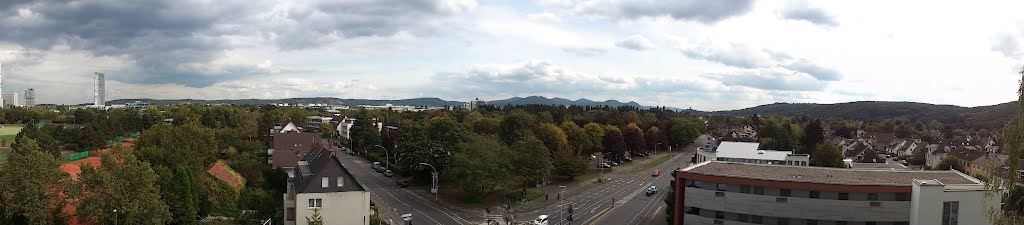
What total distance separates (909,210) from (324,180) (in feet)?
121

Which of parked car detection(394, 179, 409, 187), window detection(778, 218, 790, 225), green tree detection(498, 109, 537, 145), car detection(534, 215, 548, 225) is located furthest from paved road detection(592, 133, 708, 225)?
parked car detection(394, 179, 409, 187)

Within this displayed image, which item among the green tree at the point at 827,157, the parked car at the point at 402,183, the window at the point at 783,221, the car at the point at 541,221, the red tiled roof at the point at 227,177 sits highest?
the green tree at the point at 827,157

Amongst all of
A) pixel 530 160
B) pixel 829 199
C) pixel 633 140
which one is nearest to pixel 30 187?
pixel 530 160

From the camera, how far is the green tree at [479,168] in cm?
5597

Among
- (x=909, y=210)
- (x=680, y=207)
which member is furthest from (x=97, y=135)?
(x=909, y=210)

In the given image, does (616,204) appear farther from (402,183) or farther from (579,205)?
(402,183)

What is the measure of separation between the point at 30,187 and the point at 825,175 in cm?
4998

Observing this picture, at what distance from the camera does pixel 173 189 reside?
42.3 metres

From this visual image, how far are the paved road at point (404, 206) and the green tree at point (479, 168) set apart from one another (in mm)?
3135

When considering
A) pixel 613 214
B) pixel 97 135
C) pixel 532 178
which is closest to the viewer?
pixel 613 214

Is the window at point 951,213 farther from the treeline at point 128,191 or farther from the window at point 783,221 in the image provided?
the treeline at point 128,191

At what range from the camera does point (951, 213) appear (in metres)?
37.7

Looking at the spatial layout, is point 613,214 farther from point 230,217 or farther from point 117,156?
point 117,156

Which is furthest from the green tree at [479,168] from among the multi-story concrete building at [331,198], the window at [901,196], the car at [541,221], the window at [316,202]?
the window at [901,196]
